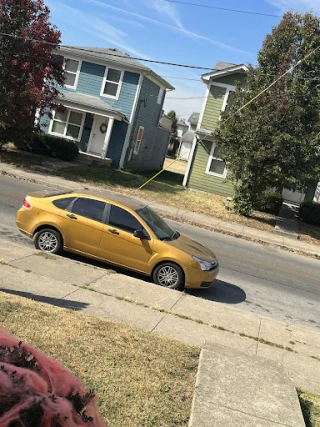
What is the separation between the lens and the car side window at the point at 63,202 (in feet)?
30.3

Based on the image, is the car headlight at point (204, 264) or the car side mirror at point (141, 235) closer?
the car headlight at point (204, 264)

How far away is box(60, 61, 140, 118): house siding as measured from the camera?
2666 cm

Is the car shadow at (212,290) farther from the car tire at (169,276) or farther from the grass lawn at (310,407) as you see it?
the grass lawn at (310,407)

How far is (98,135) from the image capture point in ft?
91.1

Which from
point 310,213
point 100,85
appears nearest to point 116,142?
point 100,85

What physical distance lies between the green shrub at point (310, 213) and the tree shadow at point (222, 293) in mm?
13116

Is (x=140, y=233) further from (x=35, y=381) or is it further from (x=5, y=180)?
(x=5, y=180)

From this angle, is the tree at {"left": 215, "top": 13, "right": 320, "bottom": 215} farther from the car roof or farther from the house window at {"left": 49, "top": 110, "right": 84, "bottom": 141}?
the house window at {"left": 49, "top": 110, "right": 84, "bottom": 141}

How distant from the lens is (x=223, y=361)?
452 centimetres

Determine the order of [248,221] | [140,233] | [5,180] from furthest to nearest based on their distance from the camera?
1. [248,221]
2. [5,180]
3. [140,233]

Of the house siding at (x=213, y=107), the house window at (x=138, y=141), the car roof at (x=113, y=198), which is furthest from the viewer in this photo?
the house window at (x=138, y=141)

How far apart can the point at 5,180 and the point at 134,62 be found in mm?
13544

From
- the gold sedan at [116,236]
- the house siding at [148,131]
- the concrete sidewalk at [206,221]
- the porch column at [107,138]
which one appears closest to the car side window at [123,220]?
the gold sedan at [116,236]

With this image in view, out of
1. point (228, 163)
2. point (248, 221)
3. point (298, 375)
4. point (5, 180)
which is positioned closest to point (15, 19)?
point (5, 180)
